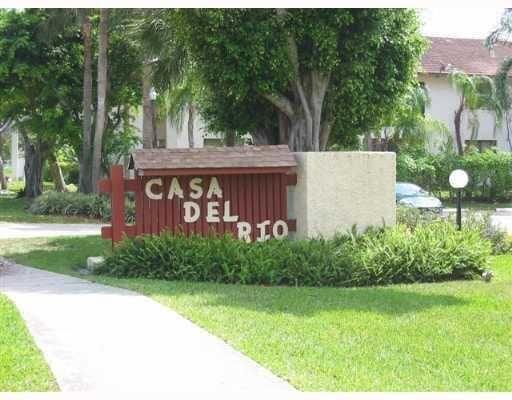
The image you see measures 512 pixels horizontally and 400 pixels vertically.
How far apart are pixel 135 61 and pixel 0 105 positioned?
657 cm

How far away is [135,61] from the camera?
104 ft

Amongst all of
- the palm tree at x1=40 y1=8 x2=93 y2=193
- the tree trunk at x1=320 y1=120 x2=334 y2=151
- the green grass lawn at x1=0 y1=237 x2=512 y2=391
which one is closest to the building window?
the palm tree at x1=40 y1=8 x2=93 y2=193

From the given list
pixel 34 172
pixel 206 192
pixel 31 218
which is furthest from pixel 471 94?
pixel 206 192

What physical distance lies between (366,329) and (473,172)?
2965cm

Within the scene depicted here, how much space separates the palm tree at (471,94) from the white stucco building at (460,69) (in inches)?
44.4

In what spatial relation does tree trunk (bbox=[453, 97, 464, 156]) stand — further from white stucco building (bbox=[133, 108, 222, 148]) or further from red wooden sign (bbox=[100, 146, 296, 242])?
red wooden sign (bbox=[100, 146, 296, 242])

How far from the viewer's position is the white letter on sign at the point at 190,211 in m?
13.5

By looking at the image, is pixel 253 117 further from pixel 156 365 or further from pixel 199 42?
pixel 156 365

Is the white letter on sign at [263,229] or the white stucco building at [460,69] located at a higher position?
the white stucco building at [460,69]

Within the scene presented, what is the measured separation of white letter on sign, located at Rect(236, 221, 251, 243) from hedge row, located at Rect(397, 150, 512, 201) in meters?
22.7

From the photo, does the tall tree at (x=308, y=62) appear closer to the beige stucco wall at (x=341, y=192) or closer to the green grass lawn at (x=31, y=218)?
the beige stucco wall at (x=341, y=192)

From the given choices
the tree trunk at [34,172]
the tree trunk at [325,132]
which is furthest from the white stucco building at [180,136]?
the tree trunk at [325,132]

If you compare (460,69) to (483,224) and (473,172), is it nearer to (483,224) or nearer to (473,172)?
(473,172)

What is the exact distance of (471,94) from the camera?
3866 centimetres
